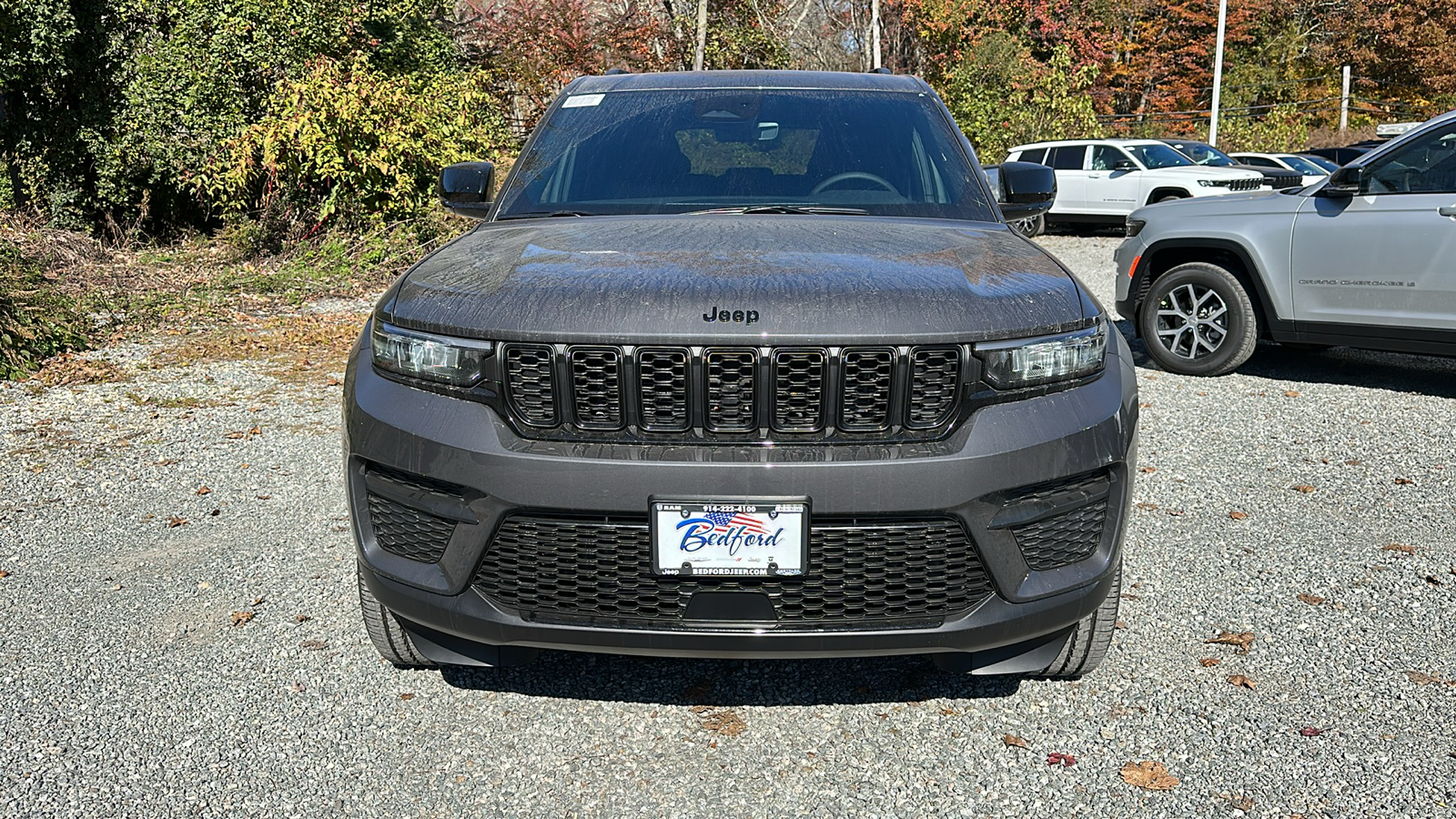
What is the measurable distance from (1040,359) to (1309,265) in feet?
16.6

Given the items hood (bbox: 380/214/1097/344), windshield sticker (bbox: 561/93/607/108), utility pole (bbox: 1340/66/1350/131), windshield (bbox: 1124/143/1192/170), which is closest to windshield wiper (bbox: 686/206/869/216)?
hood (bbox: 380/214/1097/344)

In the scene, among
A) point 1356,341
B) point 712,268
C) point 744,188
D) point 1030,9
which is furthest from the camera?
point 1030,9

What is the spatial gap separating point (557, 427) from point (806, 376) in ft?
1.81

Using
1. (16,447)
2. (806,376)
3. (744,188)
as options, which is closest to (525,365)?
(806,376)

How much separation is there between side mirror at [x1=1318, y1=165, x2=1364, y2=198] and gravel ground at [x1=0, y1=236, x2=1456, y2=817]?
228 centimetres

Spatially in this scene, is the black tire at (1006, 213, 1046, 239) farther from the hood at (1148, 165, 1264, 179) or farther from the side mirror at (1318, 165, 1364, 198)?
the hood at (1148, 165, 1264, 179)

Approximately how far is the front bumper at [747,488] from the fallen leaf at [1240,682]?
83 cm

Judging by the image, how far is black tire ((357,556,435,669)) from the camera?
305 centimetres

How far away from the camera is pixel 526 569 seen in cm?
252

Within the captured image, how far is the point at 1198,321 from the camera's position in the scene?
7.41 meters

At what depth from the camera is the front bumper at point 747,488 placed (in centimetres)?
240

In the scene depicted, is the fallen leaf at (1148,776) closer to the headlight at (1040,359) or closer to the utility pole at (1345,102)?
the headlight at (1040,359)

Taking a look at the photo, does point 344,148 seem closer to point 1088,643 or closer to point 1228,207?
point 1228,207

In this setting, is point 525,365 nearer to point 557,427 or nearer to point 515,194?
point 557,427
